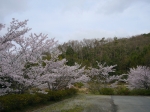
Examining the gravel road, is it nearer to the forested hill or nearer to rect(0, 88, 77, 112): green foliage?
rect(0, 88, 77, 112): green foliage

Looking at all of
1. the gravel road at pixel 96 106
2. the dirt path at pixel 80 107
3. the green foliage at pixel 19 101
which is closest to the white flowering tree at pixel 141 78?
the gravel road at pixel 96 106

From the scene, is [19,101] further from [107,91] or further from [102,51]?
[102,51]

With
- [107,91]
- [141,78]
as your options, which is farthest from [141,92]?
[107,91]

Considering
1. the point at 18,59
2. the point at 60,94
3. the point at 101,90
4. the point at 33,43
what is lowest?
the point at 101,90

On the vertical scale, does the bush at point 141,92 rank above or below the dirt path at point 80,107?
Answer: below

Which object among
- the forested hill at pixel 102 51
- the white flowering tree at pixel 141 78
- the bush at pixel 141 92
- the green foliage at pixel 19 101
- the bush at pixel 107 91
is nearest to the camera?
the green foliage at pixel 19 101

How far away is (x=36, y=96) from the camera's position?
7406 mm

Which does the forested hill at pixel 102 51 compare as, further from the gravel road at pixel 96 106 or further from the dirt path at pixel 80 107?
the dirt path at pixel 80 107

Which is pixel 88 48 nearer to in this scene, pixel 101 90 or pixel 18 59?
pixel 101 90

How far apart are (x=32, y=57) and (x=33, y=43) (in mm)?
524

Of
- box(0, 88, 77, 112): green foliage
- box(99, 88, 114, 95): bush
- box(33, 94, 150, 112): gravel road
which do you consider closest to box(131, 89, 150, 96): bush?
box(99, 88, 114, 95): bush

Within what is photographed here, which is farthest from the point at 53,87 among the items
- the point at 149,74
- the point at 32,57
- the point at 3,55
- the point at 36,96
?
the point at 149,74

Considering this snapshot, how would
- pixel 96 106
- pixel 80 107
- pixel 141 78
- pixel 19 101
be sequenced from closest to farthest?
pixel 19 101, pixel 80 107, pixel 96 106, pixel 141 78

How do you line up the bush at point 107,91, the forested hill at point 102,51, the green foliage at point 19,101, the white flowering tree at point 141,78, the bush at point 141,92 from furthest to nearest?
the forested hill at point 102,51 → the white flowering tree at point 141,78 → the bush at point 107,91 → the bush at point 141,92 → the green foliage at point 19,101
